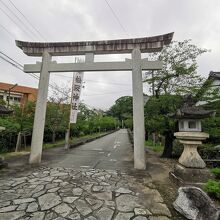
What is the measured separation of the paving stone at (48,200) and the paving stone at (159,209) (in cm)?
221

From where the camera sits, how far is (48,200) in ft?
14.6

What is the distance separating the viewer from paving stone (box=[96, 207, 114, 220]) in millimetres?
3732

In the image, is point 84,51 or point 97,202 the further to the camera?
point 84,51

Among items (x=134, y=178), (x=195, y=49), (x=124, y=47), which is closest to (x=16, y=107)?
(x=124, y=47)

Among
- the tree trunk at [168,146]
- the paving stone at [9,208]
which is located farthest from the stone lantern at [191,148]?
the paving stone at [9,208]

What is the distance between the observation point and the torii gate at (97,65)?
7.95 meters

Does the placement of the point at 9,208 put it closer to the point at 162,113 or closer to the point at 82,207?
the point at 82,207

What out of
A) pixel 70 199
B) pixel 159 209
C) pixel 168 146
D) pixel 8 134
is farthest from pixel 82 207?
pixel 8 134

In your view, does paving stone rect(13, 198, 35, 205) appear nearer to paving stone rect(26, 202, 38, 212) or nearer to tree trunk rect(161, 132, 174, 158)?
paving stone rect(26, 202, 38, 212)

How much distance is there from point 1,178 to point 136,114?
5559 mm

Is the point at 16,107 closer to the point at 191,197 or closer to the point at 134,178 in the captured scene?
the point at 134,178

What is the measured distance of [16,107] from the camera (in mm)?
13094

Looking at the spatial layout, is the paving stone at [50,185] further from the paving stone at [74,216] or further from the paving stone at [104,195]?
the paving stone at [74,216]

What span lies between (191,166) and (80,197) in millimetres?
3744
